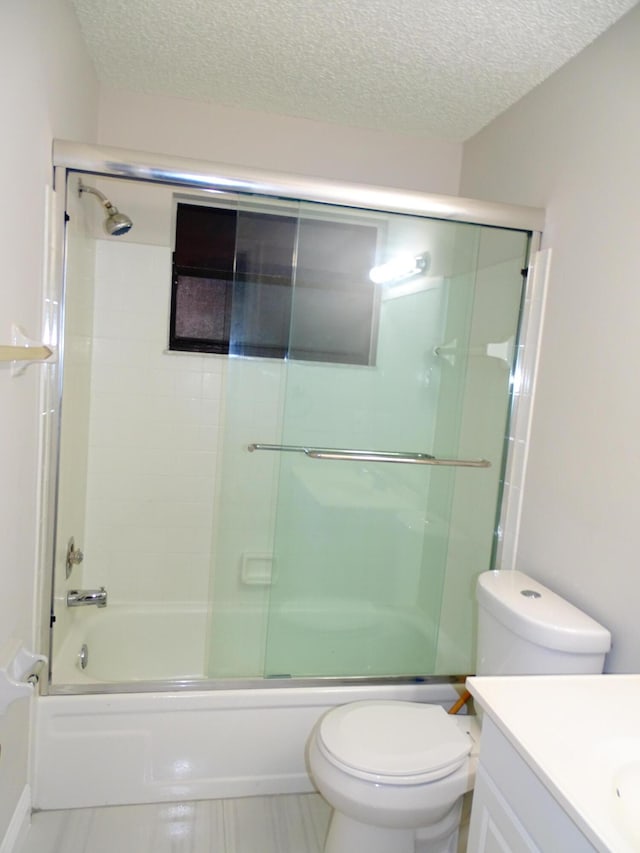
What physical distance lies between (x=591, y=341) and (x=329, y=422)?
2.94ft

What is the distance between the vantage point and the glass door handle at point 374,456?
2066 millimetres

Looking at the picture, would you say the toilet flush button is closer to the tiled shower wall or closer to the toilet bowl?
the toilet bowl

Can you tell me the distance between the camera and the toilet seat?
1382mm

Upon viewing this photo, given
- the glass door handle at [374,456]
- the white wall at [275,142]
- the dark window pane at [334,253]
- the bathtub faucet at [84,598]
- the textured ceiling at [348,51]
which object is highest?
the textured ceiling at [348,51]

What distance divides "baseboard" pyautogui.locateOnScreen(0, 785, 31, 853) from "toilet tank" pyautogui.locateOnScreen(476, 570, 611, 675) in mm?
1336

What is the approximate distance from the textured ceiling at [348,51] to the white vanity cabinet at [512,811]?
5.79 feet

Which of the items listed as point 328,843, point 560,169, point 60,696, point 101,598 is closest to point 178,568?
point 101,598

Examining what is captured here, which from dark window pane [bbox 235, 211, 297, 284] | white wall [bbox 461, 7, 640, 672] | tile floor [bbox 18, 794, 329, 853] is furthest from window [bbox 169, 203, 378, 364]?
tile floor [bbox 18, 794, 329, 853]

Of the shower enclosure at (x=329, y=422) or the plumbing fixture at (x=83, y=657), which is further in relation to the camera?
the plumbing fixture at (x=83, y=657)

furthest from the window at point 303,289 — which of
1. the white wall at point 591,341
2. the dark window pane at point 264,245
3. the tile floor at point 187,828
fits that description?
the tile floor at point 187,828

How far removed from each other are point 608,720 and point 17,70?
175 cm

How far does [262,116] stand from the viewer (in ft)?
7.72

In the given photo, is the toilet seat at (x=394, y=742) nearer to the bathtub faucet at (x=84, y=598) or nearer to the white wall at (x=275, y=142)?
the bathtub faucet at (x=84, y=598)

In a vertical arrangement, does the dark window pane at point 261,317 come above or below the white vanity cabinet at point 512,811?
above
